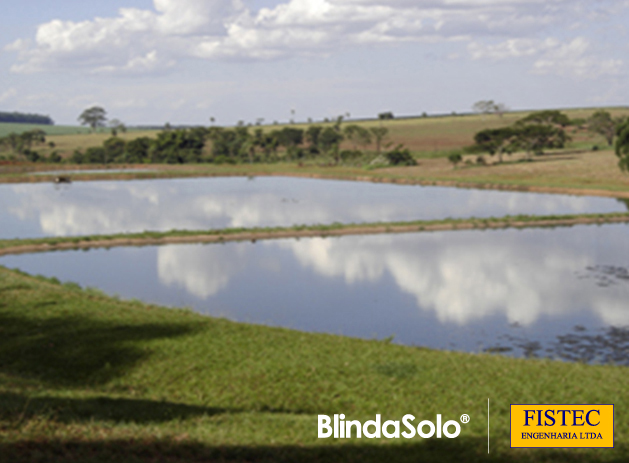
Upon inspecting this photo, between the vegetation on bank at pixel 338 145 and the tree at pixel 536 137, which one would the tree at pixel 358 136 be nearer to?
the vegetation on bank at pixel 338 145

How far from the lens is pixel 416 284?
35.6 meters

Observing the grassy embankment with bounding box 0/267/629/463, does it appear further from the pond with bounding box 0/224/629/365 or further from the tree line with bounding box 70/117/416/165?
the tree line with bounding box 70/117/416/165

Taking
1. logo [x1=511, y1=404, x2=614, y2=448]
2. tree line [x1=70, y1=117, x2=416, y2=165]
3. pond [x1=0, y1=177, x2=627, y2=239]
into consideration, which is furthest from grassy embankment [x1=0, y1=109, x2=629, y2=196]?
logo [x1=511, y1=404, x2=614, y2=448]

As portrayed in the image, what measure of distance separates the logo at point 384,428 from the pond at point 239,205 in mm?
43091

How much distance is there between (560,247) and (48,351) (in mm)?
36210

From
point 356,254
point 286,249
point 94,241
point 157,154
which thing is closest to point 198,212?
point 94,241

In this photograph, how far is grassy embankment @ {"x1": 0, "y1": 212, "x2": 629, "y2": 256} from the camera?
48.7 m

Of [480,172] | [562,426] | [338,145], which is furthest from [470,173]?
[562,426]

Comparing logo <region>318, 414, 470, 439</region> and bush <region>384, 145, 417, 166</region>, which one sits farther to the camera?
bush <region>384, 145, 417, 166</region>

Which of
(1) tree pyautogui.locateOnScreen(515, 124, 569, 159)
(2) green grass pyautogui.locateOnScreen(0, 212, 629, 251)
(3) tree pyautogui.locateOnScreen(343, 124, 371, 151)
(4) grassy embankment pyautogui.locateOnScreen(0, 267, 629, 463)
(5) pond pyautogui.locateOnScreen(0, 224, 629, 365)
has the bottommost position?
(5) pond pyautogui.locateOnScreen(0, 224, 629, 365)

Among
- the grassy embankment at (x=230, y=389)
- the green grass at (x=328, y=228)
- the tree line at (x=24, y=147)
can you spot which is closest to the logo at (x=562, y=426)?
the grassy embankment at (x=230, y=389)

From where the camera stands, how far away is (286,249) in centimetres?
4716

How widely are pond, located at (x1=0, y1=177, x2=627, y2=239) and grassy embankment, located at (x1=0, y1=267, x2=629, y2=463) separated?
3422 centimetres

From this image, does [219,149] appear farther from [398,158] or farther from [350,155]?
[398,158]
